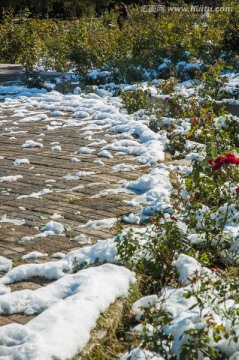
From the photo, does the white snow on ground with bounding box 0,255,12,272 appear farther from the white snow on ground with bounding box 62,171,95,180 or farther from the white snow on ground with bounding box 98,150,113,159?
the white snow on ground with bounding box 98,150,113,159

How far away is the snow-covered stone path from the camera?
331 centimetres

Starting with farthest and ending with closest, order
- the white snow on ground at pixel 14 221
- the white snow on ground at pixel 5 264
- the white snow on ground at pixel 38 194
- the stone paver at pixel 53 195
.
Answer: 1. the white snow on ground at pixel 38 194
2. the white snow on ground at pixel 14 221
3. the stone paver at pixel 53 195
4. the white snow on ground at pixel 5 264

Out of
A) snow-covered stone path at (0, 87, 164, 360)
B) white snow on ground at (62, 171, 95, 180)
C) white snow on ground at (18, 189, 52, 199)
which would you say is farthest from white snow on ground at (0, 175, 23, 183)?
white snow on ground at (18, 189, 52, 199)

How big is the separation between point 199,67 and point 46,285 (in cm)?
916

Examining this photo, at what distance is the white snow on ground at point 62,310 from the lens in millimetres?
3059

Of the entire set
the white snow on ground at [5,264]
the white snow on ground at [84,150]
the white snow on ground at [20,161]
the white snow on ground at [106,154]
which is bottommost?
the white snow on ground at [84,150]

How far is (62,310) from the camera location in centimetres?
339

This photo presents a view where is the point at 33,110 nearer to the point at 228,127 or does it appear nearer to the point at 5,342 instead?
the point at 228,127

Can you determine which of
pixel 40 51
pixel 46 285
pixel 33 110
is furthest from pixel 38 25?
pixel 46 285

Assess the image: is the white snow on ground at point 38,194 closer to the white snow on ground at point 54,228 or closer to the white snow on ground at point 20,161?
the white snow on ground at point 54,228

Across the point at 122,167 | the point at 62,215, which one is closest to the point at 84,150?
the point at 122,167

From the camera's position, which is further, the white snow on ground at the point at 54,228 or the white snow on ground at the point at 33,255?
the white snow on ground at the point at 54,228

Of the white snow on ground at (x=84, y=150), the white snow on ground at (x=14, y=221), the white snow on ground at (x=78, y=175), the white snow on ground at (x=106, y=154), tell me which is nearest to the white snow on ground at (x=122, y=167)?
the white snow on ground at (x=78, y=175)

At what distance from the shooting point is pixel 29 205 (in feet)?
17.7
